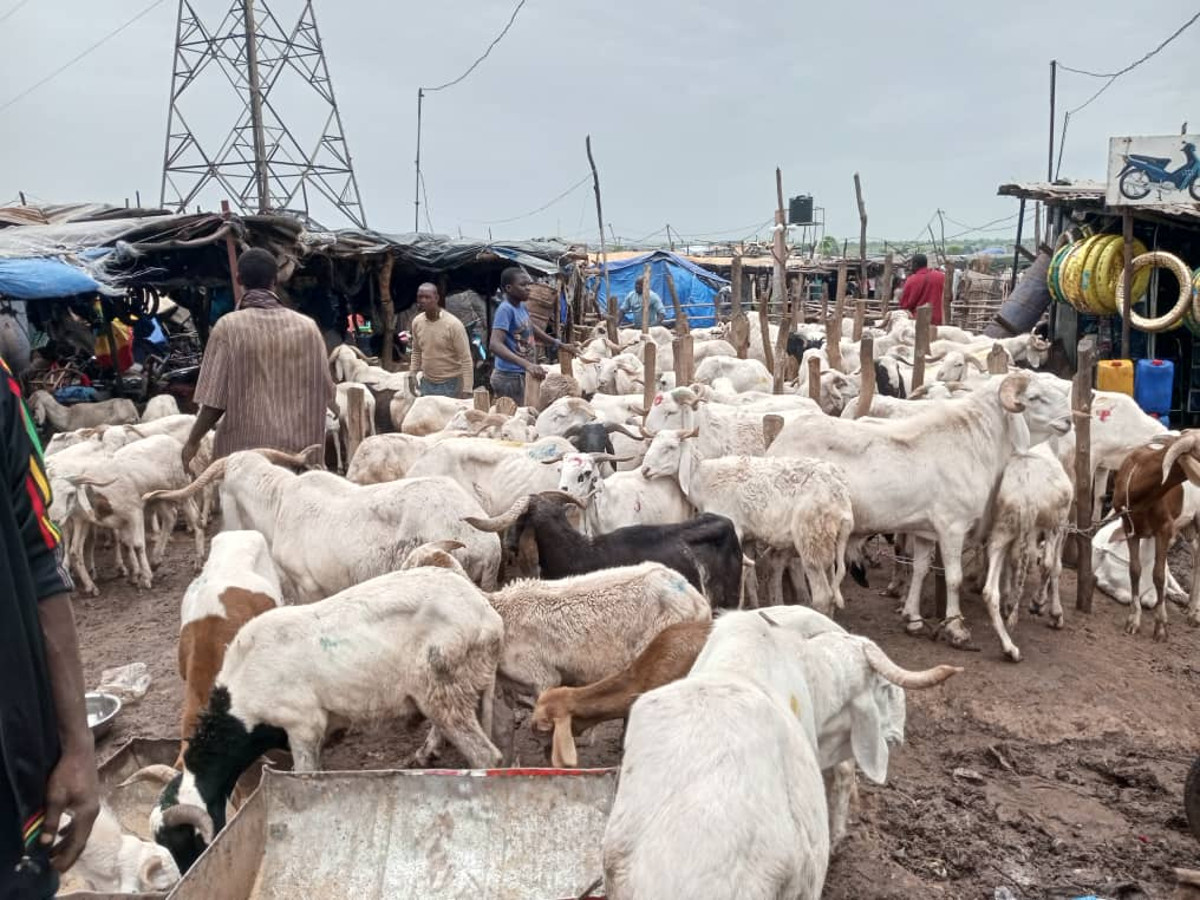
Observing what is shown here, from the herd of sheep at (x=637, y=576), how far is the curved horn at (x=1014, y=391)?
0.02 metres

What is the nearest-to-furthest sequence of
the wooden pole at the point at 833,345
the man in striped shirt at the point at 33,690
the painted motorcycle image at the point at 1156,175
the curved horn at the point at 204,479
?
the man in striped shirt at the point at 33,690 < the curved horn at the point at 204,479 < the painted motorcycle image at the point at 1156,175 < the wooden pole at the point at 833,345

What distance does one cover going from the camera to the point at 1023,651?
6.79 m

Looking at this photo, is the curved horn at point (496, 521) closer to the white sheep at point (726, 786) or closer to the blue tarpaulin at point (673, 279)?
the white sheep at point (726, 786)

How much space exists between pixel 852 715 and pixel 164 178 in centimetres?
2448

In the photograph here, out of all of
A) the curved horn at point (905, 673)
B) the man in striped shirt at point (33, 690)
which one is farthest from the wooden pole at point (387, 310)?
the man in striped shirt at point (33, 690)

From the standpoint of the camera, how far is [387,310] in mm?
16812

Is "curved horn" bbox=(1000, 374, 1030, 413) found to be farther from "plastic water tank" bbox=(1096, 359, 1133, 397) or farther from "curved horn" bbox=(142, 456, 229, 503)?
"curved horn" bbox=(142, 456, 229, 503)

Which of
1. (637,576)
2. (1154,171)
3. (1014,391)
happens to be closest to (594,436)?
(1014,391)

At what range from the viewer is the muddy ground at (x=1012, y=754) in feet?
13.9

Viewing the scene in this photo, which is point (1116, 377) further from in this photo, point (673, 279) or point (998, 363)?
point (673, 279)

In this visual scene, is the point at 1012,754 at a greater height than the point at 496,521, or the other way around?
the point at 496,521

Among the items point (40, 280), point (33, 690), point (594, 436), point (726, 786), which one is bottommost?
point (594, 436)

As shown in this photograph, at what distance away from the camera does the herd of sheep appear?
288 cm

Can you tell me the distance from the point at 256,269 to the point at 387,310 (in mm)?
11030
